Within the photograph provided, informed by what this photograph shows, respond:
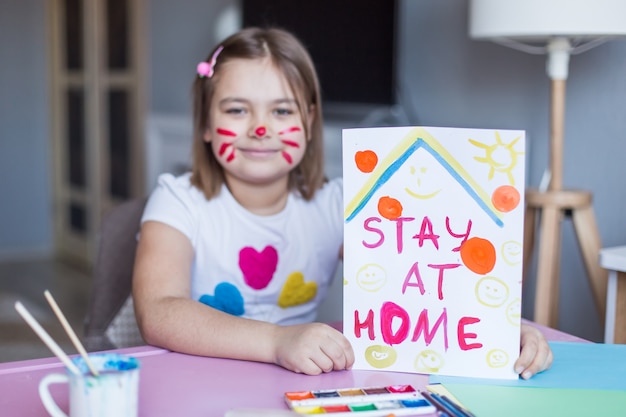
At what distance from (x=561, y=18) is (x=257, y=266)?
84 cm

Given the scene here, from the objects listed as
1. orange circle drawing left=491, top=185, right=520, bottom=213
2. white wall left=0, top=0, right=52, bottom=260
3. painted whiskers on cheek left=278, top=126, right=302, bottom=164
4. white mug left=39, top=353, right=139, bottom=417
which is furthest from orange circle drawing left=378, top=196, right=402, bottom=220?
white wall left=0, top=0, right=52, bottom=260

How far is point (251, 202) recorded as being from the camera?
A: 1.43 metres

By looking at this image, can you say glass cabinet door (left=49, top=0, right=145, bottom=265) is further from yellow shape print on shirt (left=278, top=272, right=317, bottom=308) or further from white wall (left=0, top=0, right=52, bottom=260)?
yellow shape print on shirt (left=278, top=272, right=317, bottom=308)

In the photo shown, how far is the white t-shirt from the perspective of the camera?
135cm

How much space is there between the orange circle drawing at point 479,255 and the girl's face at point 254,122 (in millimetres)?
496

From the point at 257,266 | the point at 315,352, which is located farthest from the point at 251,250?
the point at 315,352

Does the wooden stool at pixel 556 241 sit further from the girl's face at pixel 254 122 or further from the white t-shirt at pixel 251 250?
the girl's face at pixel 254 122

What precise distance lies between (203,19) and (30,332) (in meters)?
1.64

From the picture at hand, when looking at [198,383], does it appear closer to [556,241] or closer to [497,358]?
[497,358]

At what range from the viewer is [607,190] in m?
2.09

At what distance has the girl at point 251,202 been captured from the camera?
129 centimetres

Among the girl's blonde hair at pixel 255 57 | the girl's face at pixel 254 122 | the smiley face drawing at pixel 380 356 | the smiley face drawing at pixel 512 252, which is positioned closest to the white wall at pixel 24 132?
the girl's blonde hair at pixel 255 57

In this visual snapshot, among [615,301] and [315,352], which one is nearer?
[315,352]

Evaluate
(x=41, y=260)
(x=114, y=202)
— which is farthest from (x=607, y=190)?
(x=41, y=260)
